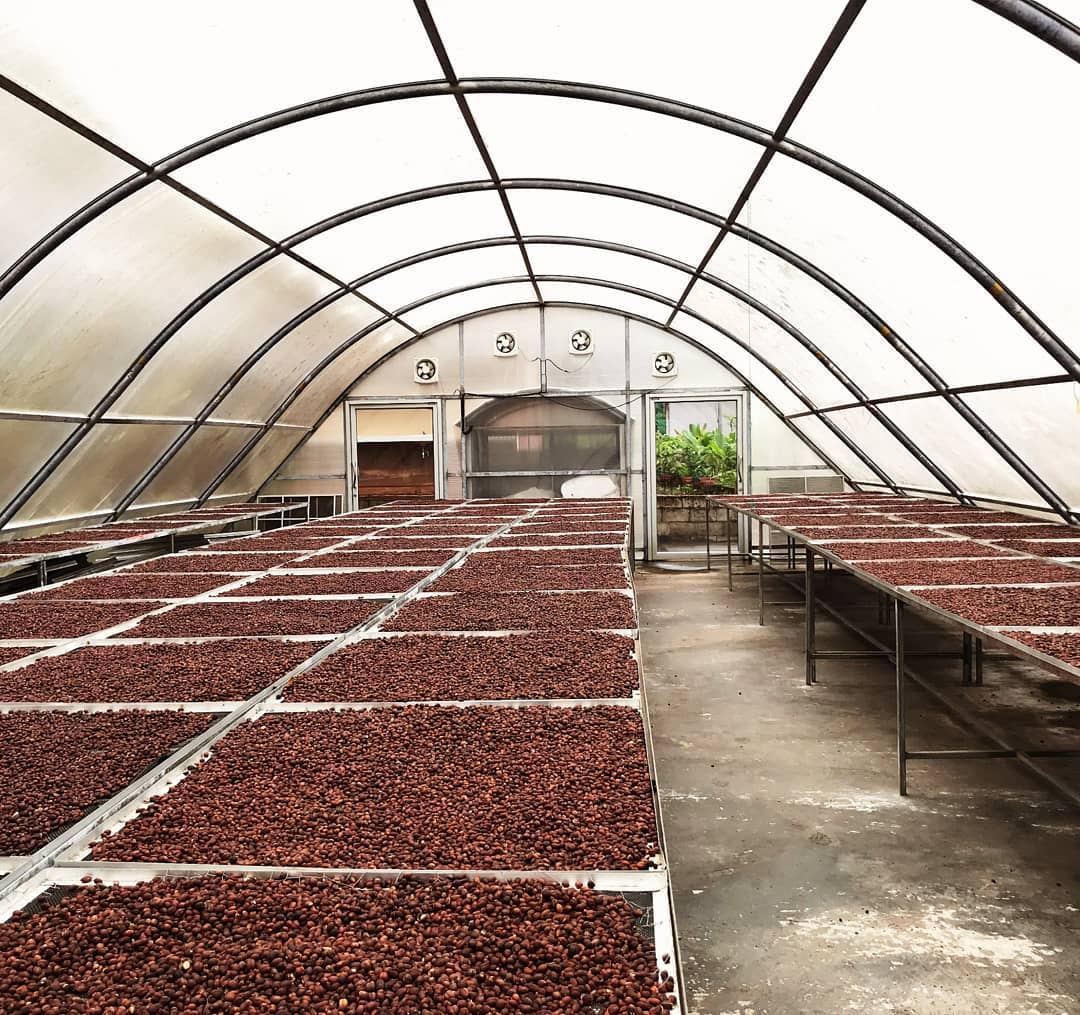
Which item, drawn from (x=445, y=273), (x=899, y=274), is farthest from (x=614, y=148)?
(x=445, y=273)

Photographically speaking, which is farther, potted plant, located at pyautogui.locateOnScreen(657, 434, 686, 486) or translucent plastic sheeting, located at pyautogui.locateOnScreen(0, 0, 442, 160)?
potted plant, located at pyautogui.locateOnScreen(657, 434, 686, 486)

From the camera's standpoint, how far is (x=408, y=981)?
1259 mm

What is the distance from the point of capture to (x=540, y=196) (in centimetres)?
817

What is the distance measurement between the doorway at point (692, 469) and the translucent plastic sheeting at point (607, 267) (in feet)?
7.19

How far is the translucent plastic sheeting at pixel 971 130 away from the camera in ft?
11.9

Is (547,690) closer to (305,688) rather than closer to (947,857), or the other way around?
(305,688)

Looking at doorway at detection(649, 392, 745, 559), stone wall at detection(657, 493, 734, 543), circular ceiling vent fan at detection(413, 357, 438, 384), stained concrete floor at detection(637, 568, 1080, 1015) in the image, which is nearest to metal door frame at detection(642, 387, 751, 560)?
doorway at detection(649, 392, 745, 559)

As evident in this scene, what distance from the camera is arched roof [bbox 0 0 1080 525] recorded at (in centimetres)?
423

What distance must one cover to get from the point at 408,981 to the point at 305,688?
1.55 metres

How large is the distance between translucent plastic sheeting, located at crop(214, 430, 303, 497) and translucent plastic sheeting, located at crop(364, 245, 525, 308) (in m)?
2.43

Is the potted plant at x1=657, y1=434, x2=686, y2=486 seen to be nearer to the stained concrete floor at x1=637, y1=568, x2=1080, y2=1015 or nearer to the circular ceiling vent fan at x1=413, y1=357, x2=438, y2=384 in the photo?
the circular ceiling vent fan at x1=413, y1=357, x2=438, y2=384

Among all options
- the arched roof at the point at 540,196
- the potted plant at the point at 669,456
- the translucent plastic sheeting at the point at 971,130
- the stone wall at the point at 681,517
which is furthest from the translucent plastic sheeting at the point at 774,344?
the translucent plastic sheeting at the point at 971,130

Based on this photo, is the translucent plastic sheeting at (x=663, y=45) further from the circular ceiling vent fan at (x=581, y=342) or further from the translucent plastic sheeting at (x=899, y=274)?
the circular ceiling vent fan at (x=581, y=342)

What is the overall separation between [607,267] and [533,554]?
5.58m
